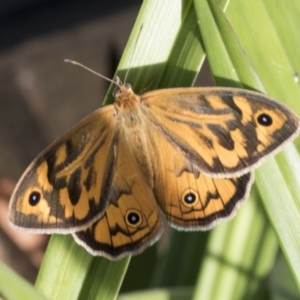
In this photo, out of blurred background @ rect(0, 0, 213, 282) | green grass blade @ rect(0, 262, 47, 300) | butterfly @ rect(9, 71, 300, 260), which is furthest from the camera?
blurred background @ rect(0, 0, 213, 282)

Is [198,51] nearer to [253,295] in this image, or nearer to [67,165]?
[67,165]

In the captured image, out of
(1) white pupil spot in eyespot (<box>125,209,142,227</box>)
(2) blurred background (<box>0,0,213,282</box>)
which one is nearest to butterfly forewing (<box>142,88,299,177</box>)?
(1) white pupil spot in eyespot (<box>125,209,142,227</box>)

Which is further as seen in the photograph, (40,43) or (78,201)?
(40,43)

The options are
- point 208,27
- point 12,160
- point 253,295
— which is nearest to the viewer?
point 208,27

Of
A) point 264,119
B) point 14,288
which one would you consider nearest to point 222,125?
point 264,119

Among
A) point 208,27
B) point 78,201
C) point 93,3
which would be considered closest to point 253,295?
point 78,201

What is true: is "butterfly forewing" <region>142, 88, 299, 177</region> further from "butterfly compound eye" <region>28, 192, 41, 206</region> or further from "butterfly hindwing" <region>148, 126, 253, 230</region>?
"butterfly compound eye" <region>28, 192, 41, 206</region>

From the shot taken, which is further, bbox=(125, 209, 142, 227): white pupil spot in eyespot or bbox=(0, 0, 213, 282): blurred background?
bbox=(0, 0, 213, 282): blurred background
